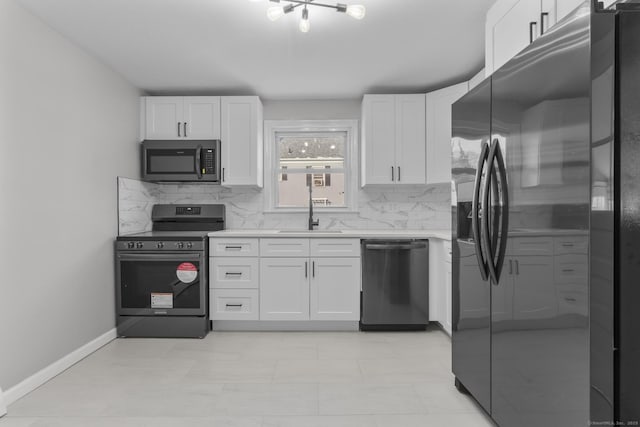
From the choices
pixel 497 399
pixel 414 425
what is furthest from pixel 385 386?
pixel 497 399

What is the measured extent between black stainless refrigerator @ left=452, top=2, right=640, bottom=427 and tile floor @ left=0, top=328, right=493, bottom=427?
56 cm

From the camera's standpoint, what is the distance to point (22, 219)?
242 centimetres

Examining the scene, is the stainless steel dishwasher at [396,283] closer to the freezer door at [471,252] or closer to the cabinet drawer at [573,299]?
the freezer door at [471,252]

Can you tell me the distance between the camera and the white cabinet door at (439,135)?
3.82 meters

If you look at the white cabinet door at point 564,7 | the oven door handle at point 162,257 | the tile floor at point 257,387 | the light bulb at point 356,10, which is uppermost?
the light bulb at point 356,10

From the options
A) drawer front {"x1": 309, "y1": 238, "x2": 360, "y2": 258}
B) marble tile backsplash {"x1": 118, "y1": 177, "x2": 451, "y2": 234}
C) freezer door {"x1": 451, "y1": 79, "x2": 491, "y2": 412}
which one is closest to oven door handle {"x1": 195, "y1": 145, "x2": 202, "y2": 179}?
marble tile backsplash {"x1": 118, "y1": 177, "x2": 451, "y2": 234}

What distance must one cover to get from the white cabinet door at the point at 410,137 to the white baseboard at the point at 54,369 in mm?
3034

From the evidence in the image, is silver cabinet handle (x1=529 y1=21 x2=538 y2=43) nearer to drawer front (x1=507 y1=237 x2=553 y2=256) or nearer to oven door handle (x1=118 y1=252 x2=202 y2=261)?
drawer front (x1=507 y1=237 x2=553 y2=256)

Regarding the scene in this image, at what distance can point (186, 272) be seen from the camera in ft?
11.6

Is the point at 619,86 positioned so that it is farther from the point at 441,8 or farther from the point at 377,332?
the point at 377,332

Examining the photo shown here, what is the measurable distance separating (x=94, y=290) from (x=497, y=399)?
9.86 ft

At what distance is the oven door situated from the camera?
139 inches

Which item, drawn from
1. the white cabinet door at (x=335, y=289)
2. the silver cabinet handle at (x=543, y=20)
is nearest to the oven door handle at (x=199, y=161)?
the white cabinet door at (x=335, y=289)

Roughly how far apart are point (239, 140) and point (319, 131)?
35.8 inches
